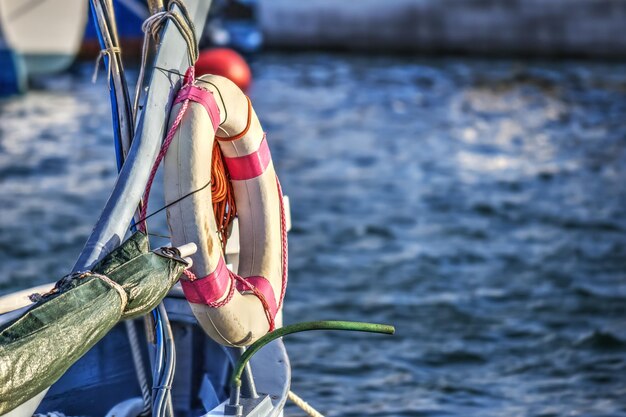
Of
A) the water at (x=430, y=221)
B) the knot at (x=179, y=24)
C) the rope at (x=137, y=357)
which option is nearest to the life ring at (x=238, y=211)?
the knot at (x=179, y=24)

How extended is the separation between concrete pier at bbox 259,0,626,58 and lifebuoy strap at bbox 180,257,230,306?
1831 centimetres

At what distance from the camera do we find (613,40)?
67.9 ft

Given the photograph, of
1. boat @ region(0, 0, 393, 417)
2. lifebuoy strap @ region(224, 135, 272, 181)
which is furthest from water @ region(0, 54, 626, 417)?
lifebuoy strap @ region(224, 135, 272, 181)

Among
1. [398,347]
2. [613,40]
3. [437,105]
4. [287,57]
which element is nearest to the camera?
[398,347]

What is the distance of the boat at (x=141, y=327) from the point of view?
3299mm

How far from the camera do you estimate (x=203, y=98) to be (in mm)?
3641

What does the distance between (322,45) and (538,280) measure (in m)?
14.7

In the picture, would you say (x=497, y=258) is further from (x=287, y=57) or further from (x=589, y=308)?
(x=287, y=57)

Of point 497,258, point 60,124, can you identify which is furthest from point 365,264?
point 60,124

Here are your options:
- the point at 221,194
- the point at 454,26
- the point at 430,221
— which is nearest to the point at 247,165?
the point at 221,194

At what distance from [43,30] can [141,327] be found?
1409 centimetres

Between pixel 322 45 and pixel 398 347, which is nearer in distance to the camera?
pixel 398 347

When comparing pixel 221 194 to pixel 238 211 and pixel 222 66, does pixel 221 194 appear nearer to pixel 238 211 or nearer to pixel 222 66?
pixel 238 211

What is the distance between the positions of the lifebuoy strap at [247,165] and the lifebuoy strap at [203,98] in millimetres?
302
